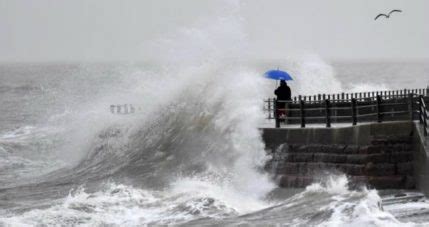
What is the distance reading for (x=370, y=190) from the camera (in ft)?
65.0

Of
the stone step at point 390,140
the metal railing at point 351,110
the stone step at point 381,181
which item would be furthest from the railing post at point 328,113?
the stone step at point 390,140

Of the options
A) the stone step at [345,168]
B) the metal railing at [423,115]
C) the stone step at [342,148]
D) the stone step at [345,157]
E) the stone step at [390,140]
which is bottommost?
the stone step at [345,168]

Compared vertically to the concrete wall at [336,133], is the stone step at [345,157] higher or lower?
lower

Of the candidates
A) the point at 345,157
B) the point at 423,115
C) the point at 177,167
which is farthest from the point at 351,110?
the point at 177,167

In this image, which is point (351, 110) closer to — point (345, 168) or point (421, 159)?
point (345, 168)

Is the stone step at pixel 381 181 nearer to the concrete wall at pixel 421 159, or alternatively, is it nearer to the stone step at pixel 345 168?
the stone step at pixel 345 168

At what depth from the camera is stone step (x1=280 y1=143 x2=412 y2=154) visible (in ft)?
65.7

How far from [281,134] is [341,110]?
4.40 feet

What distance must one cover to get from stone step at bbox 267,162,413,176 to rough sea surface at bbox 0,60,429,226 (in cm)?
20

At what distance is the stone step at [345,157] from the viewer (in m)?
19.9

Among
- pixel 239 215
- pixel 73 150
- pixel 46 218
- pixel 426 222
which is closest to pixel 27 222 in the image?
pixel 46 218

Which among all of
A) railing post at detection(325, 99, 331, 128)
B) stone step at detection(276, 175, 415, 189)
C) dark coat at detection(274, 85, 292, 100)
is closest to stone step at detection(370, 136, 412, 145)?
stone step at detection(276, 175, 415, 189)

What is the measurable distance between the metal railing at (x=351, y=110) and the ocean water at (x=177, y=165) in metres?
0.75

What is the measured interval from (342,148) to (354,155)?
1.31 ft
